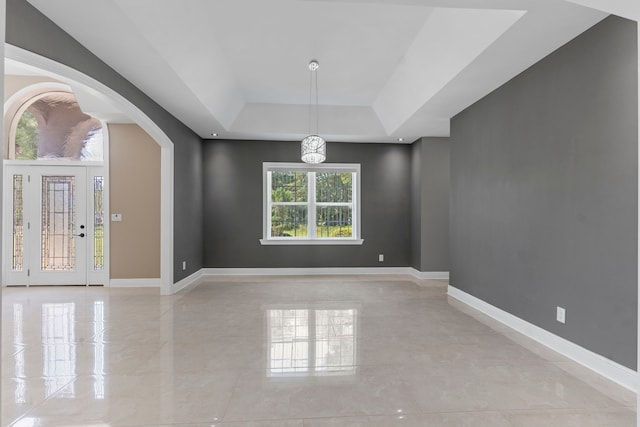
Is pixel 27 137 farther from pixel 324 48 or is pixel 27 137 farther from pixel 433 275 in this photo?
pixel 433 275

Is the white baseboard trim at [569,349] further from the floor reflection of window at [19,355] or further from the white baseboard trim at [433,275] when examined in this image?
the floor reflection of window at [19,355]

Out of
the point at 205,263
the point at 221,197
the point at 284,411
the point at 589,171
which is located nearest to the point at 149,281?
the point at 205,263

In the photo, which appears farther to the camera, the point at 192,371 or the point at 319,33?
the point at 319,33

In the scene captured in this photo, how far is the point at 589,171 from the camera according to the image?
2.86 metres

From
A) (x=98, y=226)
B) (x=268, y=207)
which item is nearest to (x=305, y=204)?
(x=268, y=207)

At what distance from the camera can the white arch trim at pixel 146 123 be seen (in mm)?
2660

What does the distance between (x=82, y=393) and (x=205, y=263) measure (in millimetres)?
4573

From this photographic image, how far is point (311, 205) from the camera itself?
7184 mm

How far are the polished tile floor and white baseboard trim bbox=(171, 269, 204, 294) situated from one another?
81 cm

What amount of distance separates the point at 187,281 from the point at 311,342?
3468 mm

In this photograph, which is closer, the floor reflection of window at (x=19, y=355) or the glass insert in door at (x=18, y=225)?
the floor reflection of window at (x=19, y=355)

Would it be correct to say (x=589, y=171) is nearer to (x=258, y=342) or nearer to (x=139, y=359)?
(x=258, y=342)

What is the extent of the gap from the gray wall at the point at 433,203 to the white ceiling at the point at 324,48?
19.7 inches

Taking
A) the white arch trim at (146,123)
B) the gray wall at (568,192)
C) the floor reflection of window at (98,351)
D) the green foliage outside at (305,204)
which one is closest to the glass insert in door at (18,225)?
the floor reflection of window at (98,351)
